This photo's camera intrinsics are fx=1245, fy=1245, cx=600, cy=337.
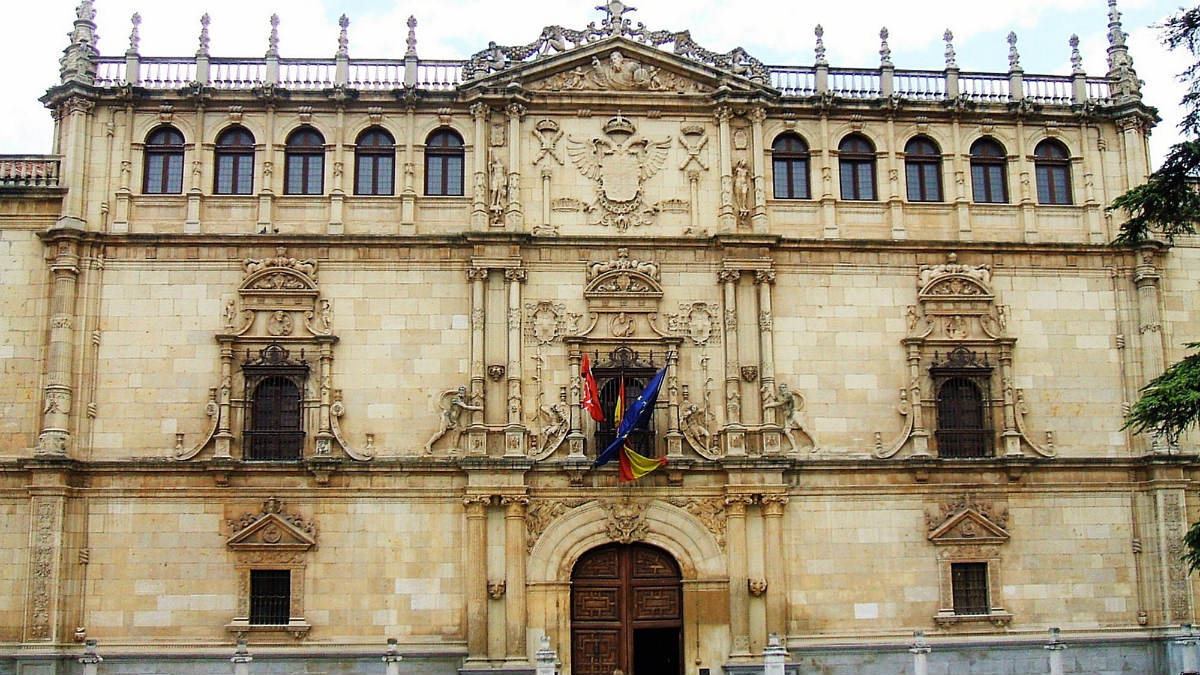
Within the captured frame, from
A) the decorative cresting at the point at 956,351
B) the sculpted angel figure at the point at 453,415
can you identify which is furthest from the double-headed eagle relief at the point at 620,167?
the decorative cresting at the point at 956,351

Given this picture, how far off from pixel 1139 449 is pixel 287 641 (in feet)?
68.8

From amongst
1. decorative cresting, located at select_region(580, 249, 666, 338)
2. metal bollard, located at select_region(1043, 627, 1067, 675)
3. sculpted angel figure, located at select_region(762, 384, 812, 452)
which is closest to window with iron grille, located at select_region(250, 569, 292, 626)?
decorative cresting, located at select_region(580, 249, 666, 338)

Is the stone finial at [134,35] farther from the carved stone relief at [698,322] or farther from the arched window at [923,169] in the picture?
the arched window at [923,169]

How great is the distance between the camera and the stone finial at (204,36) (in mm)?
31156

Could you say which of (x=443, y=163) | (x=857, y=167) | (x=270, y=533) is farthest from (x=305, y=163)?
(x=857, y=167)

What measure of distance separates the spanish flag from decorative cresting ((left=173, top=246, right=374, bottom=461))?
5790 millimetres

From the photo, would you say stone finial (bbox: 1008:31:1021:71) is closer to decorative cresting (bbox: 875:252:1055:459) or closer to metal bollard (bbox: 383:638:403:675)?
decorative cresting (bbox: 875:252:1055:459)

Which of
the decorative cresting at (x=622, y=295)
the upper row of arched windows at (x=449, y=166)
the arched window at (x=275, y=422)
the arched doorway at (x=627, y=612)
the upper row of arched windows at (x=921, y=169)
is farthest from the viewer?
the upper row of arched windows at (x=921, y=169)

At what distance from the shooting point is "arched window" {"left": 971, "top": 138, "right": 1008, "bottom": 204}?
3212cm

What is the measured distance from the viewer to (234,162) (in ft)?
101

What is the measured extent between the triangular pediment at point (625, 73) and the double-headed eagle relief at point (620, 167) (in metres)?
1.15

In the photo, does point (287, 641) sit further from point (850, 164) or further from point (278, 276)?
point (850, 164)

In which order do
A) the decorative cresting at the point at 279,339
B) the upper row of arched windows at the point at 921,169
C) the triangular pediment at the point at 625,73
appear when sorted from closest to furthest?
the decorative cresting at the point at 279,339
the triangular pediment at the point at 625,73
the upper row of arched windows at the point at 921,169

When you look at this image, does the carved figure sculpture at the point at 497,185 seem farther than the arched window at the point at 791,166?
No
